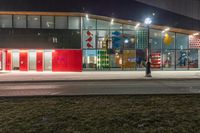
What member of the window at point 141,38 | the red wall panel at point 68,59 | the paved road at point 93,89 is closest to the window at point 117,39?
the window at point 141,38

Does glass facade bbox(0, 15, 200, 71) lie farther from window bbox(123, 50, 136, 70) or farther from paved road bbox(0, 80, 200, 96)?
paved road bbox(0, 80, 200, 96)

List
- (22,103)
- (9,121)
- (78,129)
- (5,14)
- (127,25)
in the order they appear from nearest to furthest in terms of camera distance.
Result: 1. (78,129)
2. (9,121)
3. (22,103)
4. (5,14)
5. (127,25)

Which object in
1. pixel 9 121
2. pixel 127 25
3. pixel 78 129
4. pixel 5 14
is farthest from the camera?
pixel 127 25

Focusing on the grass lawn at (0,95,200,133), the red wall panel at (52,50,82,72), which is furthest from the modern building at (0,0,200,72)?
the grass lawn at (0,95,200,133)

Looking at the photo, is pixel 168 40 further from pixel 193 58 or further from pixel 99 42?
pixel 99 42

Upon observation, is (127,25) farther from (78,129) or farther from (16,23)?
(78,129)

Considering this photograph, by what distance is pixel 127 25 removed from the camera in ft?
117

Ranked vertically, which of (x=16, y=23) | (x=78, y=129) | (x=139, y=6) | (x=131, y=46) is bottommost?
(x=78, y=129)

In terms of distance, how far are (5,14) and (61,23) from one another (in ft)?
21.8

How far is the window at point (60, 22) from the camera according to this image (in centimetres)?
3391

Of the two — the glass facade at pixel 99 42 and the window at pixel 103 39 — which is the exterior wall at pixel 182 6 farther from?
the window at pixel 103 39

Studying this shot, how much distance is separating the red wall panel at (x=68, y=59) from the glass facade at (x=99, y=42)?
2.13 ft

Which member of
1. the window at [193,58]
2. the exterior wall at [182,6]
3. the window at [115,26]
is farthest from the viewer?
the exterior wall at [182,6]

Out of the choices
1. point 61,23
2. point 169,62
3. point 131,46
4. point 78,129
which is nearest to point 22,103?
point 78,129
